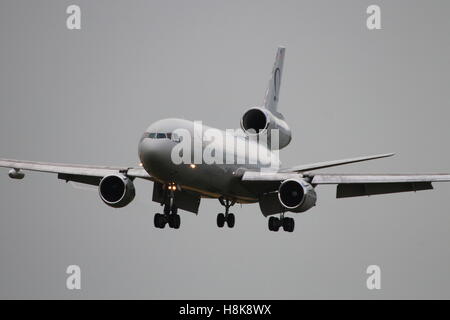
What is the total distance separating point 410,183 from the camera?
55781 millimetres

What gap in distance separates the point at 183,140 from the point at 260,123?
1533 centimetres

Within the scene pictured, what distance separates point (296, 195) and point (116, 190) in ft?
33.8

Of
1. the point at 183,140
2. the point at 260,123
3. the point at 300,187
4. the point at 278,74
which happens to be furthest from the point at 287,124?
the point at 183,140

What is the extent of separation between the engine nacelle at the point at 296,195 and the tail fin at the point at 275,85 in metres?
16.2

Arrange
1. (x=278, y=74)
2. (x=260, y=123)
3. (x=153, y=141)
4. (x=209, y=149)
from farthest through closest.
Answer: (x=278, y=74) → (x=260, y=123) → (x=209, y=149) → (x=153, y=141)

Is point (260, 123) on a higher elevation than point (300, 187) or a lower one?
higher

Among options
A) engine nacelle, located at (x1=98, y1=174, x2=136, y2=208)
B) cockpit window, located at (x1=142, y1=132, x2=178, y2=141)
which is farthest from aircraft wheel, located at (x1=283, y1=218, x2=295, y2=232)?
cockpit window, located at (x1=142, y1=132, x2=178, y2=141)

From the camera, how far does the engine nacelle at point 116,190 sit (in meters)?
55.8

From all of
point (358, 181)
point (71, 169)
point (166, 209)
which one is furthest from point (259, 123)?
point (71, 169)

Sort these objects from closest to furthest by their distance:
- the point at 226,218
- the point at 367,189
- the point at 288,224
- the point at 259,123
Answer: the point at 367,189, the point at 226,218, the point at 288,224, the point at 259,123

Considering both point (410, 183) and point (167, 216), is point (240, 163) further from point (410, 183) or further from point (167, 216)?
point (410, 183)

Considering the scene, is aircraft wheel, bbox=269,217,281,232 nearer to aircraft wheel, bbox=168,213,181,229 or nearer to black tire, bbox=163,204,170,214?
aircraft wheel, bbox=168,213,181,229

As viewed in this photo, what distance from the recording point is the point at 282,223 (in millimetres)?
63312

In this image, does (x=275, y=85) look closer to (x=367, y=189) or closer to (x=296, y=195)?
(x=367, y=189)
